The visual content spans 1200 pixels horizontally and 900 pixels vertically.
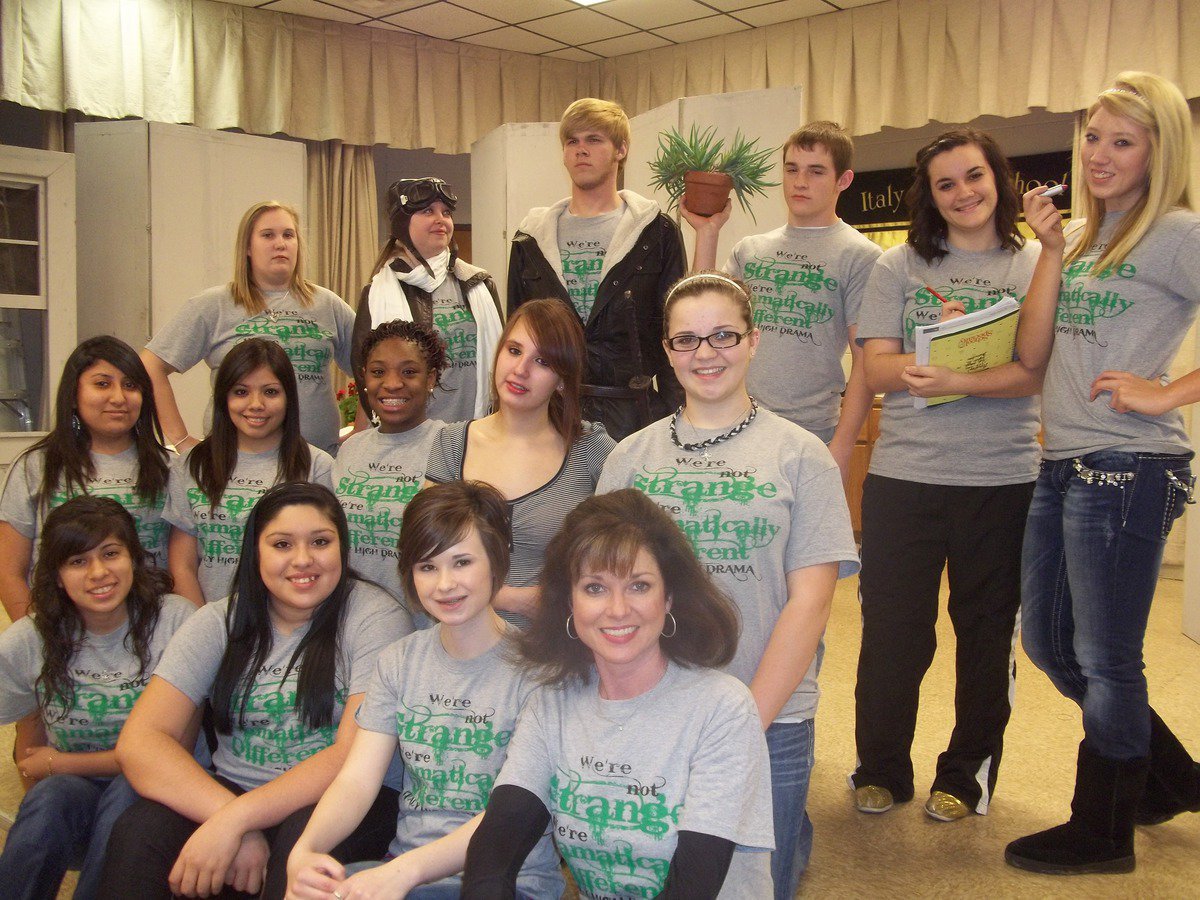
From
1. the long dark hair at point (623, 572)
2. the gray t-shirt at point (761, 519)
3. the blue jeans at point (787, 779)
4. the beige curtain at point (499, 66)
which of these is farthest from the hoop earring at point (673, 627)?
the beige curtain at point (499, 66)

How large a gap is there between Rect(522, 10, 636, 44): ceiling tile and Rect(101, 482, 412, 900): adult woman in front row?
4.52 m

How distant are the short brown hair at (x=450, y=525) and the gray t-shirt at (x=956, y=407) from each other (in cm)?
109

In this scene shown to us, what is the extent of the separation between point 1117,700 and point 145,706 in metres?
1.91

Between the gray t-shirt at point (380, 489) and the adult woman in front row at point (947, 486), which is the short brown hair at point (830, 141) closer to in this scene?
the adult woman in front row at point (947, 486)

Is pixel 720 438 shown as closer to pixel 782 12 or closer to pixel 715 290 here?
pixel 715 290

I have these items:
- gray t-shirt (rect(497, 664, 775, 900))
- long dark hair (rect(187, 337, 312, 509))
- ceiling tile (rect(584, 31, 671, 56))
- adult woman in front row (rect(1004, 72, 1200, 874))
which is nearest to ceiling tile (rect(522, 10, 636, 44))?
ceiling tile (rect(584, 31, 671, 56))

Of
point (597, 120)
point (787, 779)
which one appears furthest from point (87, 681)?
point (597, 120)

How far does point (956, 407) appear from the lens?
7.65 feet

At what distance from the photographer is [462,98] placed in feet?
20.7

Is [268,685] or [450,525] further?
[268,685]

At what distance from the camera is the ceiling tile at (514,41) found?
19.7 ft

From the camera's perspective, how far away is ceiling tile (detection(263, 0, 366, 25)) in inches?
215

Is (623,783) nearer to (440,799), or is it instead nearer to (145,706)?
(440,799)

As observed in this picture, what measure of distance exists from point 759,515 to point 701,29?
16.4 feet
